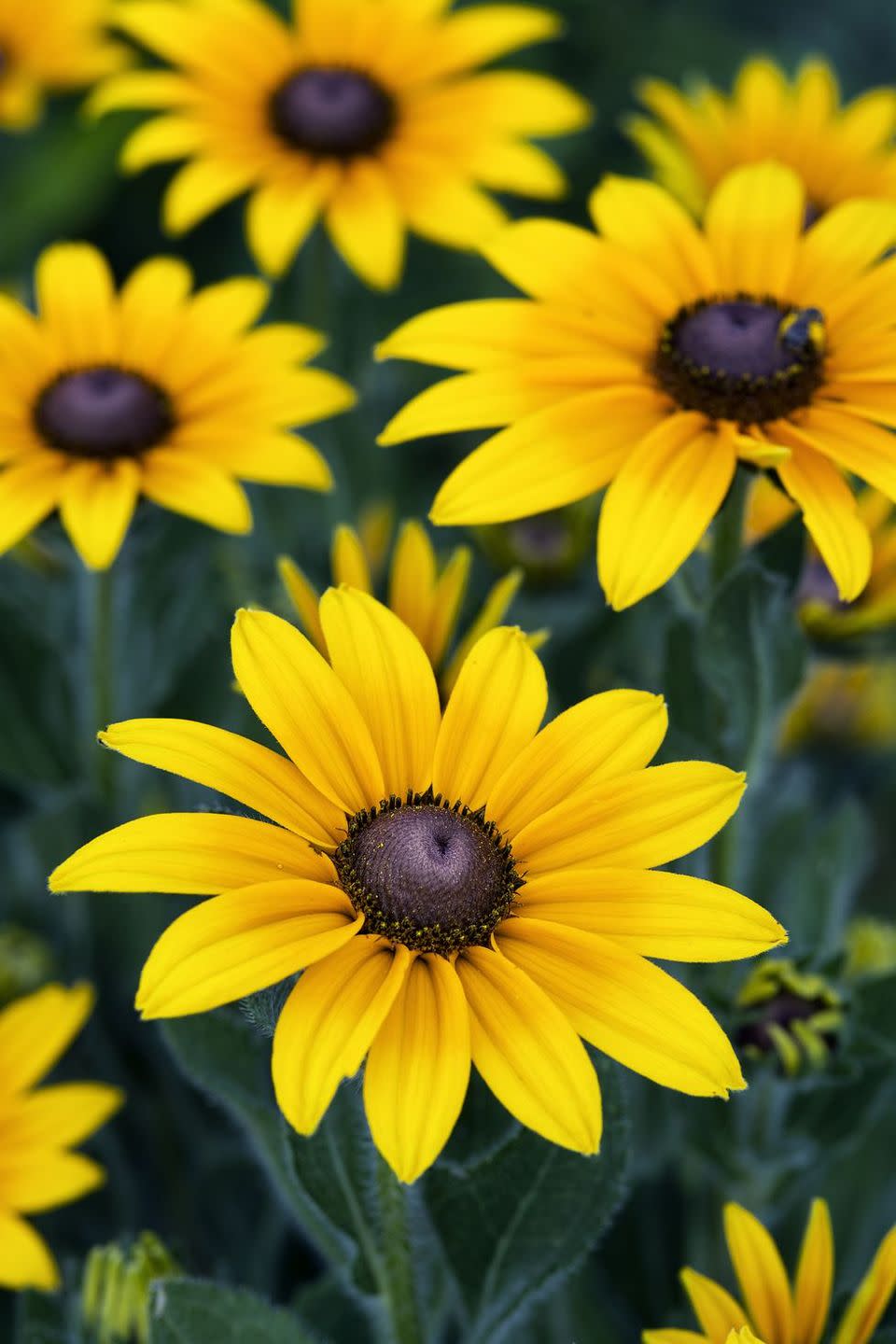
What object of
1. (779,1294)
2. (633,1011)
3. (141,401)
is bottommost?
(779,1294)

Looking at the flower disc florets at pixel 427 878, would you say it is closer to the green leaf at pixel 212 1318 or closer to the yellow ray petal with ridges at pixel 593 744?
the yellow ray petal with ridges at pixel 593 744

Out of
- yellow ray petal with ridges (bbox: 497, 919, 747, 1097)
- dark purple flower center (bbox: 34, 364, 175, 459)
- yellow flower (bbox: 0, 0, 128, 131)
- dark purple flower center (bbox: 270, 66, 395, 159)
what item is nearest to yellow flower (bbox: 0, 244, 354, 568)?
dark purple flower center (bbox: 34, 364, 175, 459)

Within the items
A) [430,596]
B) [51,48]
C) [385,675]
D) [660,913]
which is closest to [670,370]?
[430,596]

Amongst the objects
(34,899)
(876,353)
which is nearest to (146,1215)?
(34,899)

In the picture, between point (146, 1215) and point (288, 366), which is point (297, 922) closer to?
point (288, 366)

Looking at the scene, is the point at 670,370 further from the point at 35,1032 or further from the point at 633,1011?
the point at 35,1032

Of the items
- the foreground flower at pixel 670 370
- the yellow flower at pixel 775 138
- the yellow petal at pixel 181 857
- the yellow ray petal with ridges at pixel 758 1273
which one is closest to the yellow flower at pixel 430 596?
the foreground flower at pixel 670 370
